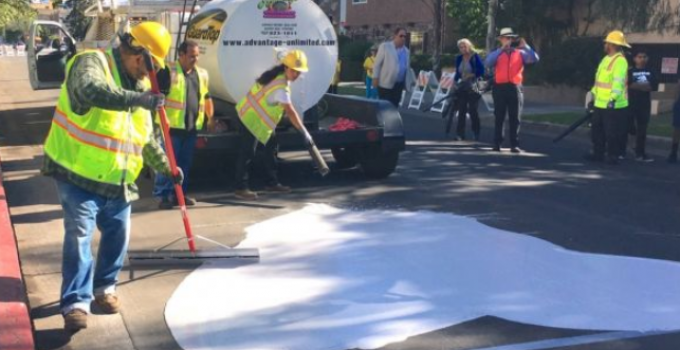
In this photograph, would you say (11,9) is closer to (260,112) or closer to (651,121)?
(651,121)

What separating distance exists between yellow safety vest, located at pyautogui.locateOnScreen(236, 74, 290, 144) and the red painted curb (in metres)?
2.73

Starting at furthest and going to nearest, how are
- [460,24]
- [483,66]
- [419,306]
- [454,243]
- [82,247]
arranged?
[460,24] < [483,66] < [454,243] < [419,306] < [82,247]

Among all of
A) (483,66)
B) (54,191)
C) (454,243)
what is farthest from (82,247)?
(483,66)

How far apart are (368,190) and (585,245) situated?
119 inches

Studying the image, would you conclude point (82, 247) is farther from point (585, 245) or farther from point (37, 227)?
point (585, 245)

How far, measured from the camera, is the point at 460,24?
33.1 m

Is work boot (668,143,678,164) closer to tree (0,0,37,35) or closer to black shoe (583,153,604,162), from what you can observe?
black shoe (583,153,604,162)

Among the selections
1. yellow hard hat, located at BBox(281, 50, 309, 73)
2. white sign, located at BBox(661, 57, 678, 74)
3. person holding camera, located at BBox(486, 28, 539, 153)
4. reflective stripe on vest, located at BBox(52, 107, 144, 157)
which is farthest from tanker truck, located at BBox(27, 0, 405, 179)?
white sign, located at BBox(661, 57, 678, 74)

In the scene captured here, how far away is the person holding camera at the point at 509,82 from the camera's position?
41.6 feet

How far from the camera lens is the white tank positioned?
9.36 metres

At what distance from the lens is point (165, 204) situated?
8.69 metres

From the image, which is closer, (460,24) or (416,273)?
(416,273)

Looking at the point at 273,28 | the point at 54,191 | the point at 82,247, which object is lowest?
the point at 54,191

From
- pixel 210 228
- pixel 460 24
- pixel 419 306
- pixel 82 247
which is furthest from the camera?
pixel 460 24
